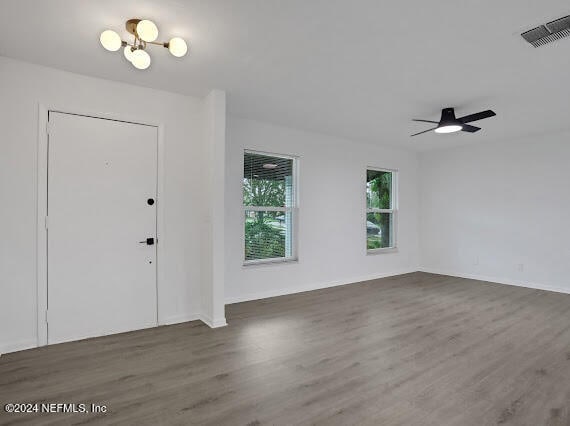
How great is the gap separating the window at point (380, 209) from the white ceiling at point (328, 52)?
7.07 ft

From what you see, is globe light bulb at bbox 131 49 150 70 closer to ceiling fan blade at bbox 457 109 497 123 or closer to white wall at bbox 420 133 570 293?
ceiling fan blade at bbox 457 109 497 123

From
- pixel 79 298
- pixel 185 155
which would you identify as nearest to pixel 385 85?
pixel 185 155

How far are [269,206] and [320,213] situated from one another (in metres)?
0.97

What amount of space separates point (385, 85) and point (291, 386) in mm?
3006

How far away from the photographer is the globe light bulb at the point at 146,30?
6.76 feet

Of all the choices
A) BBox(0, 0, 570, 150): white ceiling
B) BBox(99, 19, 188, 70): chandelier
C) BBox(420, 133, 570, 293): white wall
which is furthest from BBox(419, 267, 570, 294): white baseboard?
BBox(99, 19, 188, 70): chandelier

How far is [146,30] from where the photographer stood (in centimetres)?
209

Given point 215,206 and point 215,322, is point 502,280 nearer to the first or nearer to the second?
point 215,322

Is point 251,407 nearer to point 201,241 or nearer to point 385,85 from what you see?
point 201,241

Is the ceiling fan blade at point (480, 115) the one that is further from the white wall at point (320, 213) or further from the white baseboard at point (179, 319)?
the white baseboard at point (179, 319)

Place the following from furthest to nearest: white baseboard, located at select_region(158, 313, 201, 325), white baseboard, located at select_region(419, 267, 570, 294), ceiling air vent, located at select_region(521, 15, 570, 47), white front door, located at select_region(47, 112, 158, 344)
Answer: white baseboard, located at select_region(419, 267, 570, 294)
white baseboard, located at select_region(158, 313, 201, 325)
white front door, located at select_region(47, 112, 158, 344)
ceiling air vent, located at select_region(521, 15, 570, 47)

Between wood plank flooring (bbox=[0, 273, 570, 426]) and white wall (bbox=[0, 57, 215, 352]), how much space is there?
0.38 m

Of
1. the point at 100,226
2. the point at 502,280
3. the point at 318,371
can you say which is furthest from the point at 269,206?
the point at 502,280

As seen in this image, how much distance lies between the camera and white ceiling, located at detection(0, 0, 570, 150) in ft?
6.91
